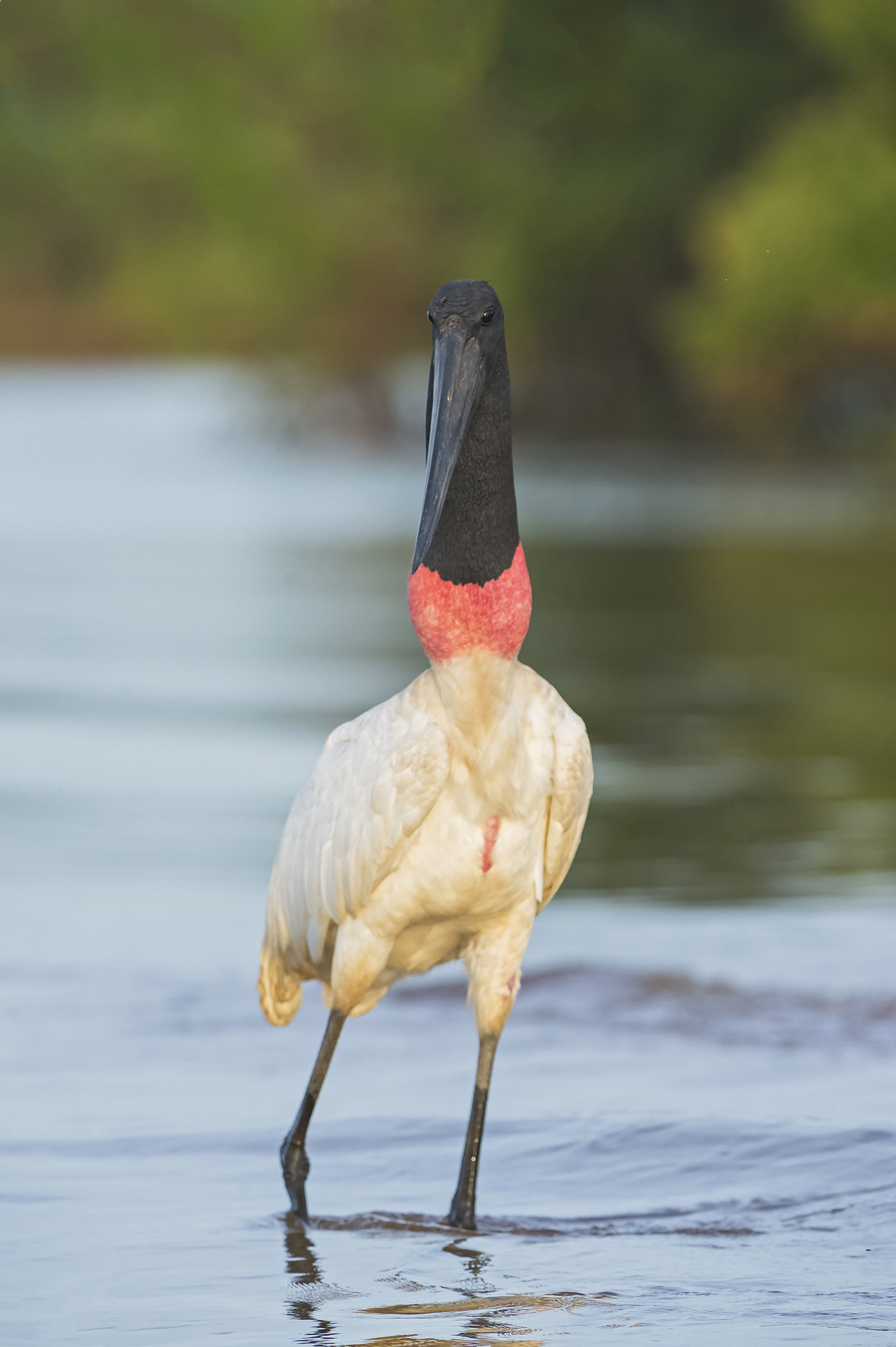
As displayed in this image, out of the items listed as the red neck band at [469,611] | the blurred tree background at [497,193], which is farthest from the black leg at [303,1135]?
the blurred tree background at [497,193]

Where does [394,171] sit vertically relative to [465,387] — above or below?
above

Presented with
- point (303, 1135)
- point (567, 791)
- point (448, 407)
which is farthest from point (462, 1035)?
point (448, 407)

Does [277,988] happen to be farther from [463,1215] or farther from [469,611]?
[469,611]

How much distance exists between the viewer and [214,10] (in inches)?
1642

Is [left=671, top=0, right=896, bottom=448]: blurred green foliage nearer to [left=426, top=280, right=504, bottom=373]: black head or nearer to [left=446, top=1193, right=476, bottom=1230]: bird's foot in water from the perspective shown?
[left=426, top=280, right=504, bottom=373]: black head

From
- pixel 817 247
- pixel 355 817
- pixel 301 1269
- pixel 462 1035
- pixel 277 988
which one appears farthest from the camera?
pixel 817 247

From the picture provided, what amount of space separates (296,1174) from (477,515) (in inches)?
55.5

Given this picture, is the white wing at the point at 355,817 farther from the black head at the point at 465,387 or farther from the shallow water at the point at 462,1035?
the shallow water at the point at 462,1035

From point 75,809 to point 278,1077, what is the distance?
334 cm

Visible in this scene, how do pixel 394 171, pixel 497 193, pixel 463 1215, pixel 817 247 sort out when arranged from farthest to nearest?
pixel 394 171
pixel 497 193
pixel 817 247
pixel 463 1215

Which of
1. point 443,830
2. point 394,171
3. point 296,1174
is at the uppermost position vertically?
point 394,171

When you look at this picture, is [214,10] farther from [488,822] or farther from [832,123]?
[488,822]

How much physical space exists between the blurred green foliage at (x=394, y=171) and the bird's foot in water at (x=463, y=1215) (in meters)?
2.63

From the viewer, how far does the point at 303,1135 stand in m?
5.10
